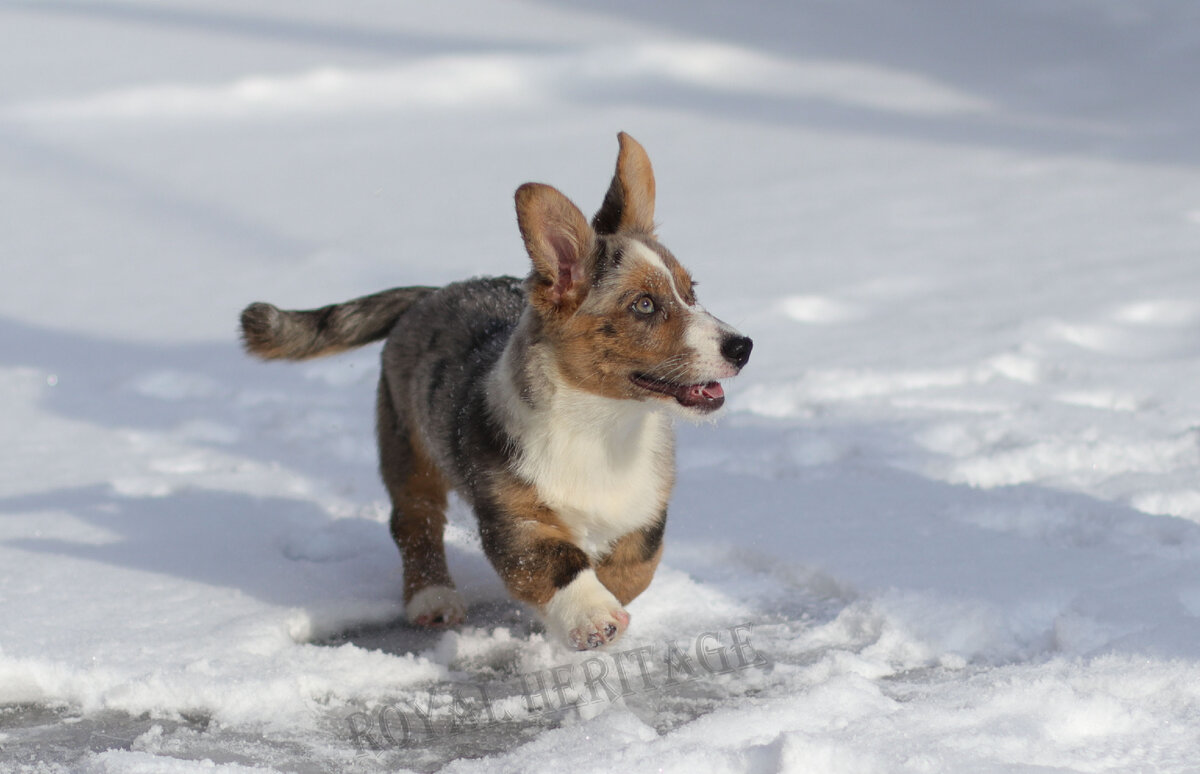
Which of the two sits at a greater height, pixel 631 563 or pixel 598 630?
pixel 631 563

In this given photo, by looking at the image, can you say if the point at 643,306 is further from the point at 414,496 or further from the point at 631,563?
the point at 414,496

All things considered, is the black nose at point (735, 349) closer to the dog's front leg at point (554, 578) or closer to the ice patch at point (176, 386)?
the dog's front leg at point (554, 578)

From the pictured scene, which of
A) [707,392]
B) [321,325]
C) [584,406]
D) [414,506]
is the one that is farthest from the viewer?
[321,325]

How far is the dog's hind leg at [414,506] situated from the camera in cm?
417

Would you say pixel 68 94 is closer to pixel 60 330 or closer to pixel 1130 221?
pixel 60 330

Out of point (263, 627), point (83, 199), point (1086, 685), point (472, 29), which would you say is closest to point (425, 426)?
point (263, 627)

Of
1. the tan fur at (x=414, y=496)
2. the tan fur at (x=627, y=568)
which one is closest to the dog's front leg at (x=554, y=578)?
the tan fur at (x=627, y=568)

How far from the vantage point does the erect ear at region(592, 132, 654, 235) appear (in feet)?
12.6

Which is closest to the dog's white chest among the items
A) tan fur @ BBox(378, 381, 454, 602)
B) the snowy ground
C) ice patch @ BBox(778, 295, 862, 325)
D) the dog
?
the dog

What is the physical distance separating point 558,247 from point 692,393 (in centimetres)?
58

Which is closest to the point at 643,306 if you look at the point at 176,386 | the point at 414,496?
the point at 414,496

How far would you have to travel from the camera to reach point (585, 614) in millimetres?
3359

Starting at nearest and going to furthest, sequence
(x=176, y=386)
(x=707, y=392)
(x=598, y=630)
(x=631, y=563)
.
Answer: (x=598, y=630) → (x=707, y=392) → (x=631, y=563) → (x=176, y=386)

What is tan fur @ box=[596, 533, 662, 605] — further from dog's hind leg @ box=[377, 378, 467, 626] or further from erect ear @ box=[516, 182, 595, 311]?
erect ear @ box=[516, 182, 595, 311]
